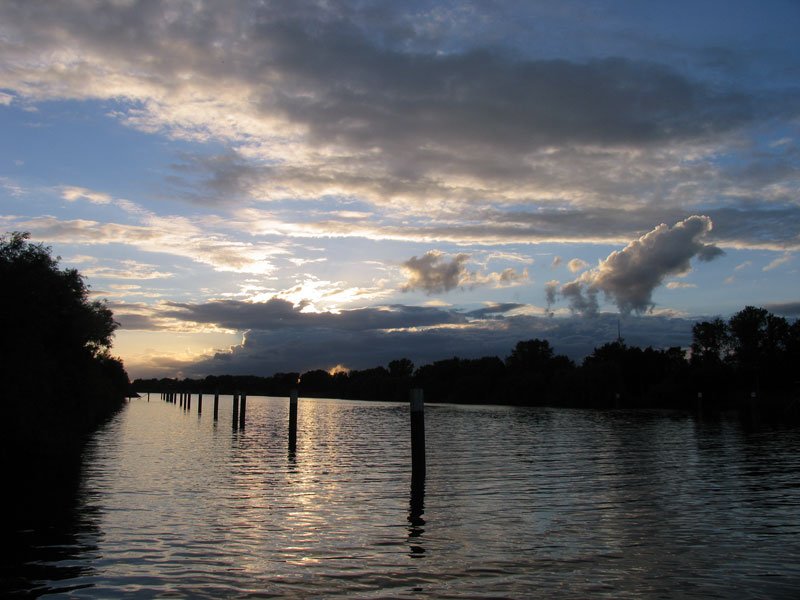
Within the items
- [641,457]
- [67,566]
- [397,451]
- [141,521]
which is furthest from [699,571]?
[397,451]

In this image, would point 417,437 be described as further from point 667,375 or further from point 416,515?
point 667,375

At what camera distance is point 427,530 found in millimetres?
13148

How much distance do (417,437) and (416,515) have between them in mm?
7201

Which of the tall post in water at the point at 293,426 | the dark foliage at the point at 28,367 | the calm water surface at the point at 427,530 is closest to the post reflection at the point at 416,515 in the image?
the calm water surface at the point at 427,530

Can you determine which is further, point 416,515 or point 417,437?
point 417,437

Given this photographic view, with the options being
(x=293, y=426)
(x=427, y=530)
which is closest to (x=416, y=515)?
(x=427, y=530)

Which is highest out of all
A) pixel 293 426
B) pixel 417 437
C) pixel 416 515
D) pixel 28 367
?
pixel 28 367

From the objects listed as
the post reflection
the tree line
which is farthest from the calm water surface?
the tree line

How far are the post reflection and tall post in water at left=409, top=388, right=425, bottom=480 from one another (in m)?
0.33

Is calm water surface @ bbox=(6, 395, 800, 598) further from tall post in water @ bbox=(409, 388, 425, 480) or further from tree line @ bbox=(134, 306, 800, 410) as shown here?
tree line @ bbox=(134, 306, 800, 410)

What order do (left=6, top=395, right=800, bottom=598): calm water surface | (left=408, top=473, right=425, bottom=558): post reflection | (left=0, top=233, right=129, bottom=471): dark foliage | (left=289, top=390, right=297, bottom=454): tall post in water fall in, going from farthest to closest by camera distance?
(left=289, top=390, right=297, bottom=454): tall post in water → (left=0, top=233, right=129, bottom=471): dark foliage → (left=408, top=473, right=425, bottom=558): post reflection → (left=6, top=395, right=800, bottom=598): calm water surface

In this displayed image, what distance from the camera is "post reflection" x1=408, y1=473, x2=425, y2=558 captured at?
11.6 meters

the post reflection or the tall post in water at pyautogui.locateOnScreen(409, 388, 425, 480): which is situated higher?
the tall post in water at pyautogui.locateOnScreen(409, 388, 425, 480)

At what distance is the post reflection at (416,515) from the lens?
38.1 ft
